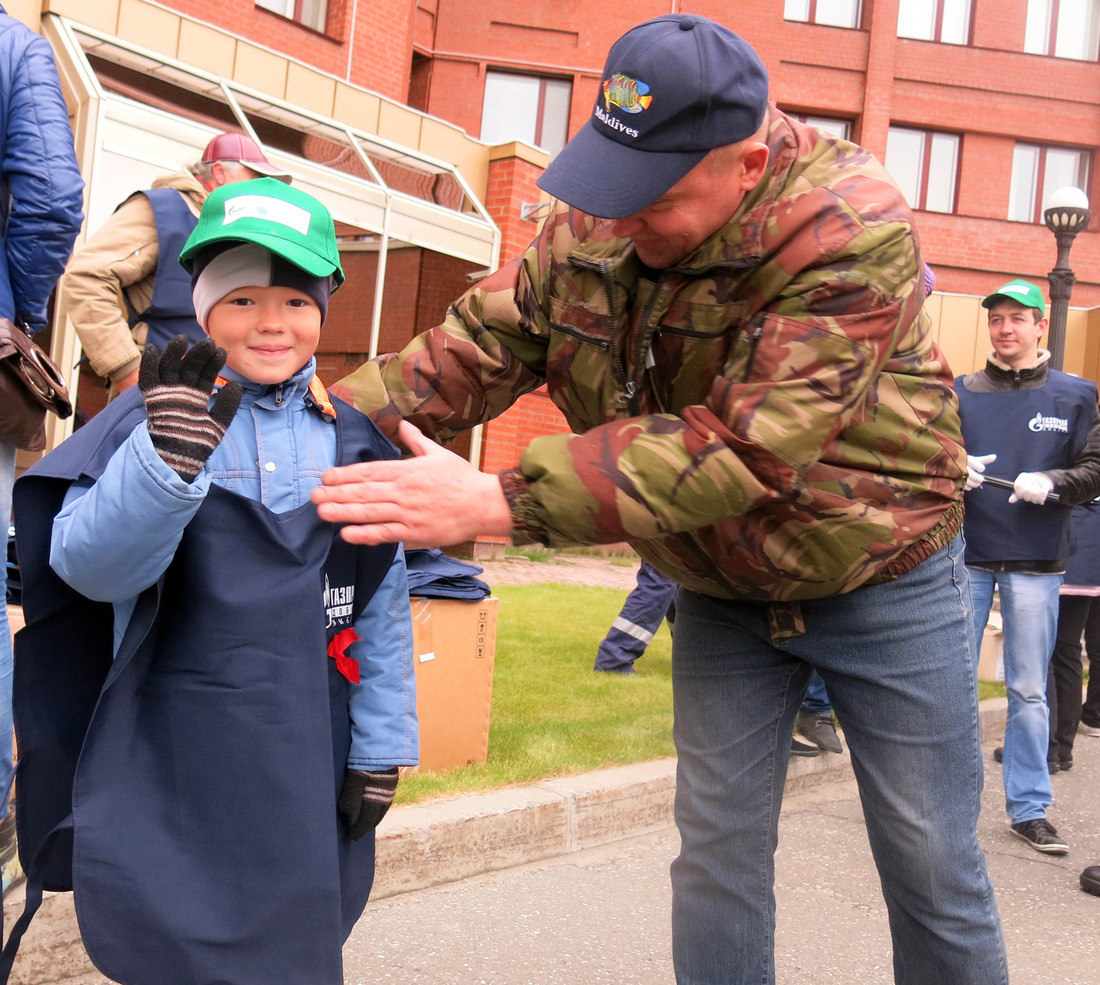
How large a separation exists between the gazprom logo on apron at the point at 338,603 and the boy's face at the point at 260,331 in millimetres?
410

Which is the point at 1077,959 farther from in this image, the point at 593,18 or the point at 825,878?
the point at 593,18

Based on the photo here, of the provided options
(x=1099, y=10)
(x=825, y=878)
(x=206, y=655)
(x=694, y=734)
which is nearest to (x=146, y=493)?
(x=206, y=655)

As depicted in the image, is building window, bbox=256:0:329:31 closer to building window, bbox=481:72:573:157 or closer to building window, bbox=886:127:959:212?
building window, bbox=481:72:573:157

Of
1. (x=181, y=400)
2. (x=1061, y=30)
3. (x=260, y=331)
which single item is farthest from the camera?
(x=1061, y=30)

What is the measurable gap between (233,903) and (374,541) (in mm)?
671

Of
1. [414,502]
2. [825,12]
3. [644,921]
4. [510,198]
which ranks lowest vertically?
[644,921]

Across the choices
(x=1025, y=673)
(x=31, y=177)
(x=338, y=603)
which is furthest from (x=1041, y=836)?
(x=31, y=177)

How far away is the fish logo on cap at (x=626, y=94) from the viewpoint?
6.53 feet

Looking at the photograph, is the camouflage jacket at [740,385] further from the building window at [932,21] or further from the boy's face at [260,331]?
the building window at [932,21]

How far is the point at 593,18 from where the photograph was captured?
1966cm

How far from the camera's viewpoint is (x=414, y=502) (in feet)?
6.40

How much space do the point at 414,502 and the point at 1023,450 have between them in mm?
4223

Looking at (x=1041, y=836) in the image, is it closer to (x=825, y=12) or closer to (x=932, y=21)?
(x=825, y=12)

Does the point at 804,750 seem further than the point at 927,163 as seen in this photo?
No
